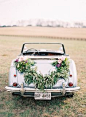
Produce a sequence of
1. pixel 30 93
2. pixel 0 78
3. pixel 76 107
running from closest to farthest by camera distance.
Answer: pixel 30 93, pixel 76 107, pixel 0 78

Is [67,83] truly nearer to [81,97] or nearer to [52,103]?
[52,103]

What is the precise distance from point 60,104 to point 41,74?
1085mm

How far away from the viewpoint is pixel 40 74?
431 centimetres

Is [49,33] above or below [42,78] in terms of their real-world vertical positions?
above

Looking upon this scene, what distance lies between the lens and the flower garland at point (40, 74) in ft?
13.9

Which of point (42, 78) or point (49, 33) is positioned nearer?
point (42, 78)

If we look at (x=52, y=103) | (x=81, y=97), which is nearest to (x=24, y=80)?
(x=52, y=103)

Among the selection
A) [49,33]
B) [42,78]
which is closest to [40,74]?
[42,78]

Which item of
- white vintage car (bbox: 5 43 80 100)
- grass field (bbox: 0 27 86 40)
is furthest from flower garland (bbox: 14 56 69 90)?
grass field (bbox: 0 27 86 40)

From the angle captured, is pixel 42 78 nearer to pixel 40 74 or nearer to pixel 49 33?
pixel 40 74

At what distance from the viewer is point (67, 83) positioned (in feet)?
14.3

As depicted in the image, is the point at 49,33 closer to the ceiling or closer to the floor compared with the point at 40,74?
closer to the ceiling

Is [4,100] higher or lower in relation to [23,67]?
lower

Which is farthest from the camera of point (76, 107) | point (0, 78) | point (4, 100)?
point (0, 78)
